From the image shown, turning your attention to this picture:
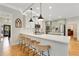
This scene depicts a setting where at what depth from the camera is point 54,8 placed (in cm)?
Answer: 299

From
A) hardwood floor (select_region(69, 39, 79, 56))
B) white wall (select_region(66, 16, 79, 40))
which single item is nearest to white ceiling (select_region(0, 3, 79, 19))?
white wall (select_region(66, 16, 79, 40))

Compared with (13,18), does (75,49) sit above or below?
below

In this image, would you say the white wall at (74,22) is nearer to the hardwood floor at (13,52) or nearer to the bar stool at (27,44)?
the hardwood floor at (13,52)

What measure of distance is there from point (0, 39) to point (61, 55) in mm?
1516

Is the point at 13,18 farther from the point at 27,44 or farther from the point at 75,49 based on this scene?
the point at 75,49

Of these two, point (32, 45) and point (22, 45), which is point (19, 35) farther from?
point (32, 45)

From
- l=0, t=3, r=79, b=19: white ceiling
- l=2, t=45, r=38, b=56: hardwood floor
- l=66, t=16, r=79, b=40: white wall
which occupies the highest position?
l=0, t=3, r=79, b=19: white ceiling

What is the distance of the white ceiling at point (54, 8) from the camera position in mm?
2826

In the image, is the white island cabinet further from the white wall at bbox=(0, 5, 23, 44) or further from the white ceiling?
the white wall at bbox=(0, 5, 23, 44)

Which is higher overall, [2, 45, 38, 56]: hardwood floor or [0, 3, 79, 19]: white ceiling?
[0, 3, 79, 19]: white ceiling

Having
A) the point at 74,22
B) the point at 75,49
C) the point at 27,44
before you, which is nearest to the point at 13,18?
the point at 27,44

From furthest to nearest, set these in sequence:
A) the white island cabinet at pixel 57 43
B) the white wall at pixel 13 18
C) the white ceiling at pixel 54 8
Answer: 1. the white wall at pixel 13 18
2. the white island cabinet at pixel 57 43
3. the white ceiling at pixel 54 8

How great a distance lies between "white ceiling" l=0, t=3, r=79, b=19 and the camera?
283 cm

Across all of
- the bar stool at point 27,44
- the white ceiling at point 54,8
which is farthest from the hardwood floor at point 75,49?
the bar stool at point 27,44
